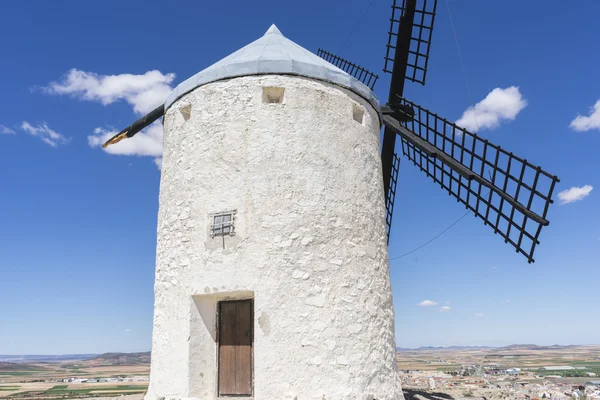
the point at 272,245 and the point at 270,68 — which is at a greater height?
the point at 270,68

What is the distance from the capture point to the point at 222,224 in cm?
593

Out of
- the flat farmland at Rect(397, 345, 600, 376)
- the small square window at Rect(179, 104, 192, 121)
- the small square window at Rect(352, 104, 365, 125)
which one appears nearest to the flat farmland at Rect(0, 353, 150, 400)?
the small square window at Rect(179, 104, 192, 121)

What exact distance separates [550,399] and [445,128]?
33.2ft

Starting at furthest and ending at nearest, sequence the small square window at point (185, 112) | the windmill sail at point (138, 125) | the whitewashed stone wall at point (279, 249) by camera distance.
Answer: the windmill sail at point (138, 125), the small square window at point (185, 112), the whitewashed stone wall at point (279, 249)

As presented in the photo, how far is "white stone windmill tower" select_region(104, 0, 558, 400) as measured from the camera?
5555 millimetres

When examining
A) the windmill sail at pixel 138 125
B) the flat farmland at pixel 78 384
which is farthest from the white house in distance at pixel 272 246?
the flat farmland at pixel 78 384

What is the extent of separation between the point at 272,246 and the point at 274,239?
9cm

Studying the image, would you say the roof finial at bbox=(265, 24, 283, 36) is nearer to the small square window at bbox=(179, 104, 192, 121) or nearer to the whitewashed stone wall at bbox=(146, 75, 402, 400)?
the whitewashed stone wall at bbox=(146, 75, 402, 400)

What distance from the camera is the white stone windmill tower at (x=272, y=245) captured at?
555 cm

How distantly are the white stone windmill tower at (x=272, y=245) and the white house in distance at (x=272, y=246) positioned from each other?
1 cm

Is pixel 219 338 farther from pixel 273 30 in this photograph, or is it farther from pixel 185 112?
pixel 273 30

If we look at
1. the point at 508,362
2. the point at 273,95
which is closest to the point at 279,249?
the point at 273,95

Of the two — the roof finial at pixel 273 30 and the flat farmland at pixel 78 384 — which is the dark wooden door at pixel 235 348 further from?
the roof finial at pixel 273 30

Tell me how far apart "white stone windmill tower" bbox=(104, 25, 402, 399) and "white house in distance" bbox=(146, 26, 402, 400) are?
0.01m
